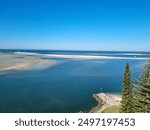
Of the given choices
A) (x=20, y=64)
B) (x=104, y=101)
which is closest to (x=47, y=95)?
(x=104, y=101)

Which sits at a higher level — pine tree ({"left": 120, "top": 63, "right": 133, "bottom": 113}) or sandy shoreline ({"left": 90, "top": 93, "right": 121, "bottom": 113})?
pine tree ({"left": 120, "top": 63, "right": 133, "bottom": 113})

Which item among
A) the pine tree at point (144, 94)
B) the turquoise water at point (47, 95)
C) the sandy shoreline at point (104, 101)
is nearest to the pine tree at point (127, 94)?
the pine tree at point (144, 94)

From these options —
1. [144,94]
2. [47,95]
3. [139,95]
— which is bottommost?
[47,95]

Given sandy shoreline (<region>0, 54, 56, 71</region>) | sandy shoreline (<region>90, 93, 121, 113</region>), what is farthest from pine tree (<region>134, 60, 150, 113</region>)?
sandy shoreline (<region>0, 54, 56, 71</region>)

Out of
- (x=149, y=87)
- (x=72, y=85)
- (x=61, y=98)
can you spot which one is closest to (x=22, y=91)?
(x=61, y=98)

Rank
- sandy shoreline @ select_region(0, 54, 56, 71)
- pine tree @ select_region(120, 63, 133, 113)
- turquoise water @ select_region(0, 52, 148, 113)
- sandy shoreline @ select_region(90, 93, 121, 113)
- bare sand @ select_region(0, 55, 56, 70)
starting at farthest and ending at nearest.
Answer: bare sand @ select_region(0, 55, 56, 70) < sandy shoreline @ select_region(0, 54, 56, 71) < turquoise water @ select_region(0, 52, 148, 113) < sandy shoreline @ select_region(90, 93, 121, 113) < pine tree @ select_region(120, 63, 133, 113)

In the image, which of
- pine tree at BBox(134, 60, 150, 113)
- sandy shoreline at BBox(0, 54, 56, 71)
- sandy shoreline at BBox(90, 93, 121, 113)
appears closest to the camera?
pine tree at BBox(134, 60, 150, 113)

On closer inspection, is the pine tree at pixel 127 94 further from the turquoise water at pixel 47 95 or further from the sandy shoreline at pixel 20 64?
the sandy shoreline at pixel 20 64

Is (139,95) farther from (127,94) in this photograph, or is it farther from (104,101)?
(104,101)

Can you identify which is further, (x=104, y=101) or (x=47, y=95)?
(x=47, y=95)

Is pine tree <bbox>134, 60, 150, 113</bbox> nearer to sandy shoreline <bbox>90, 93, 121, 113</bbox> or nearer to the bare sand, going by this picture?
sandy shoreline <bbox>90, 93, 121, 113</bbox>
